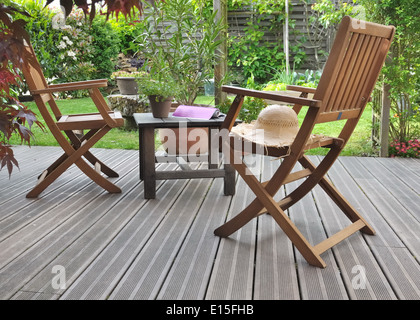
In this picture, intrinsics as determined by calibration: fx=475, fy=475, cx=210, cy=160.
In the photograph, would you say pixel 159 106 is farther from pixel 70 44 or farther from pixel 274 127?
pixel 70 44

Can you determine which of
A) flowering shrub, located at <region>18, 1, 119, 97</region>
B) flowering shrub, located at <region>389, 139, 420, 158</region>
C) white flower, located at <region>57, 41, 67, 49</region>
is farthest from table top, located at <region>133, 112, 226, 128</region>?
white flower, located at <region>57, 41, 67, 49</region>

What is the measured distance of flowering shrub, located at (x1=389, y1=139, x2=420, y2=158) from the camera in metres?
4.48

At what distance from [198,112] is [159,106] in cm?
28

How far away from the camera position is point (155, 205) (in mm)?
3004

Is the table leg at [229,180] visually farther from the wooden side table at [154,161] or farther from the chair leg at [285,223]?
the chair leg at [285,223]

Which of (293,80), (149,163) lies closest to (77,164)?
(149,163)

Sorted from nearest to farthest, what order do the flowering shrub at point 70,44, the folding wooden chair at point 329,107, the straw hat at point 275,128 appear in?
the folding wooden chair at point 329,107 < the straw hat at point 275,128 < the flowering shrub at point 70,44

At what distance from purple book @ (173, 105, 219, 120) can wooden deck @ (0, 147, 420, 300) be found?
518 millimetres

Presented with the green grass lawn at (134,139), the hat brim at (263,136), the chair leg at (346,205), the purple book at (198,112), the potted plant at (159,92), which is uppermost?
the potted plant at (159,92)

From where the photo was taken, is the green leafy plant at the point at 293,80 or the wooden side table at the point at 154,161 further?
the green leafy plant at the point at 293,80

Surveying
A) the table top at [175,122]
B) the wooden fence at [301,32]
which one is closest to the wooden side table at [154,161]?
the table top at [175,122]

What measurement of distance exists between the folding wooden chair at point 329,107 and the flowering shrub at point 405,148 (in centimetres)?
227

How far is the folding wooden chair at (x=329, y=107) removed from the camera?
200 cm

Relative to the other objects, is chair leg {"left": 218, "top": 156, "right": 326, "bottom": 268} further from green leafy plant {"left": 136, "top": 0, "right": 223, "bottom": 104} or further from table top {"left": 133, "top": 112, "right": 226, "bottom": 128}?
green leafy plant {"left": 136, "top": 0, "right": 223, "bottom": 104}
